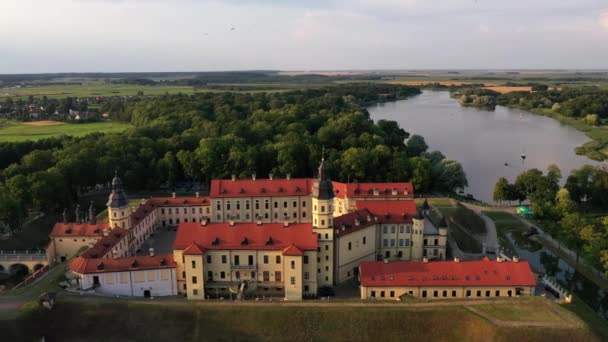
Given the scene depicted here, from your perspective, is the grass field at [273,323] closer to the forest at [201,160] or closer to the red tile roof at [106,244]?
the red tile roof at [106,244]

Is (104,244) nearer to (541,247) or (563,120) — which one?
(541,247)

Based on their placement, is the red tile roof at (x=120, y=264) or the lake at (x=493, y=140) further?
the lake at (x=493, y=140)

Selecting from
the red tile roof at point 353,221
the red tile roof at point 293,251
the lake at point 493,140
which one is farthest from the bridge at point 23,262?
the lake at point 493,140

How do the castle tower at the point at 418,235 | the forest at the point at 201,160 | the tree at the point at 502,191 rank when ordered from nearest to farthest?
the castle tower at the point at 418,235 → the forest at the point at 201,160 → the tree at the point at 502,191

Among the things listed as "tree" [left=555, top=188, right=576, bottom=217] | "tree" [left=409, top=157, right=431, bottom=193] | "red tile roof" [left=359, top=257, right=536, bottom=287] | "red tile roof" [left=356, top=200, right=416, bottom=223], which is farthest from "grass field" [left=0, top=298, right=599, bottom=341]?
"tree" [left=409, top=157, right=431, bottom=193]

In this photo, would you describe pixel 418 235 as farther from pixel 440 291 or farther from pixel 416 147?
pixel 416 147

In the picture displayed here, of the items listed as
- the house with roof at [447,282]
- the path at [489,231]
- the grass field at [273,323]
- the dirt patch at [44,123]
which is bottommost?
the path at [489,231]
